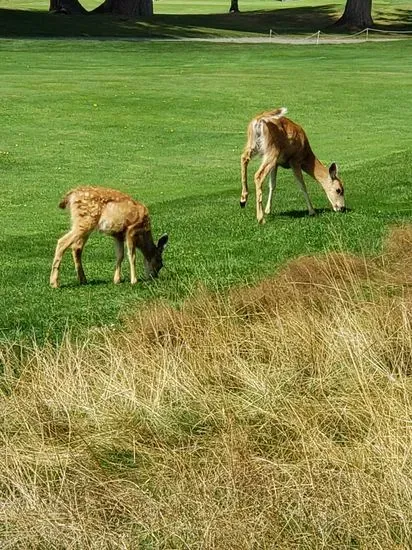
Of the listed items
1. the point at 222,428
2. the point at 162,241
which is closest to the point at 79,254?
the point at 162,241

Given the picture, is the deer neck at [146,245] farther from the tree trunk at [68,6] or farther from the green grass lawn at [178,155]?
the tree trunk at [68,6]

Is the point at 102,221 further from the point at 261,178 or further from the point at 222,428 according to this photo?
the point at 222,428

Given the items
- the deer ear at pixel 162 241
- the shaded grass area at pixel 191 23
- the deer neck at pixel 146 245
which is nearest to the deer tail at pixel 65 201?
the deer neck at pixel 146 245

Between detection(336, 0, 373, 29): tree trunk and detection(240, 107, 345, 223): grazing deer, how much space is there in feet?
147

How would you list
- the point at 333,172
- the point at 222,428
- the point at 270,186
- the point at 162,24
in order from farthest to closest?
the point at 162,24 → the point at 270,186 → the point at 333,172 → the point at 222,428

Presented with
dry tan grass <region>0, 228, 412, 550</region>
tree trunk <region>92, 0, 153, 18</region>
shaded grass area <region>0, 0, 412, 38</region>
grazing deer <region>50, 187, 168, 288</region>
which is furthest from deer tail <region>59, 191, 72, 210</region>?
tree trunk <region>92, 0, 153, 18</region>

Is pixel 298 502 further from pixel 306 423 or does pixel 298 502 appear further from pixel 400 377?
pixel 400 377

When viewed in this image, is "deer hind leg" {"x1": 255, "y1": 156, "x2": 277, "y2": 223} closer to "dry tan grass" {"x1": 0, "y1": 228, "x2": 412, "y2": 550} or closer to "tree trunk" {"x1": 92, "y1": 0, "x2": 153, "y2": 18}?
"dry tan grass" {"x1": 0, "y1": 228, "x2": 412, "y2": 550}

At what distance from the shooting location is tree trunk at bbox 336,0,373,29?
194ft

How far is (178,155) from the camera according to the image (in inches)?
886

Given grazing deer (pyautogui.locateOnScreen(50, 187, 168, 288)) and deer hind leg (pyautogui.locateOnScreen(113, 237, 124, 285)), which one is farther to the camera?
deer hind leg (pyautogui.locateOnScreen(113, 237, 124, 285))

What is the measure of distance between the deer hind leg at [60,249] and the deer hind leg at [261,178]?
3939mm

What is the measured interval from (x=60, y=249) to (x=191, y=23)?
49.3 metres

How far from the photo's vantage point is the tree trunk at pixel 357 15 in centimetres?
5900
